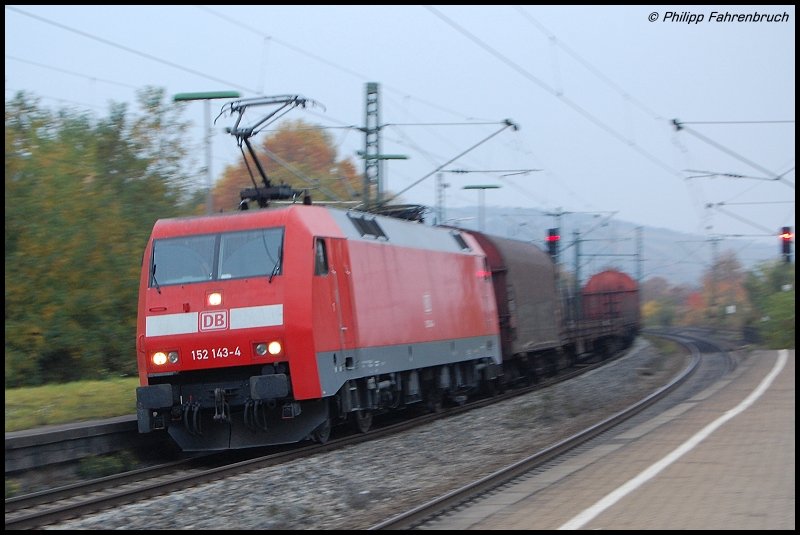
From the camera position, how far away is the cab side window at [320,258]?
13.7m

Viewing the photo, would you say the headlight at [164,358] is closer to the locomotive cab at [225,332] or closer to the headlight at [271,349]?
the locomotive cab at [225,332]

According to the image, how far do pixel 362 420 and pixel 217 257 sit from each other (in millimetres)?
3774

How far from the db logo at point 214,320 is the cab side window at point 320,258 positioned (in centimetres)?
132

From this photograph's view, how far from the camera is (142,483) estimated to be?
11.9m

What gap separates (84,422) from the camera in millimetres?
14258

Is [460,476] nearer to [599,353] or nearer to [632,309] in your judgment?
[599,353]

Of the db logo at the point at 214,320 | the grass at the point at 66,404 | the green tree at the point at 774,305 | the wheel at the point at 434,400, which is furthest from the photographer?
the green tree at the point at 774,305

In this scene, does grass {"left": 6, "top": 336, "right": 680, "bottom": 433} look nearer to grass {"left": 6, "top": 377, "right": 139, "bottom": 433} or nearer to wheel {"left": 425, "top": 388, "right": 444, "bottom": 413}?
grass {"left": 6, "top": 377, "right": 139, "bottom": 433}

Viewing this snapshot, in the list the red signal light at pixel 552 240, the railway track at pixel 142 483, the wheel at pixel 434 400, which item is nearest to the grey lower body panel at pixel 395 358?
the wheel at pixel 434 400

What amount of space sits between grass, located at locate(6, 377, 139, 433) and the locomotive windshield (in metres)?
2.49

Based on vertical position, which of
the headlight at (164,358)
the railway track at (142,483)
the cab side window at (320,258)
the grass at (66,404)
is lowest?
the railway track at (142,483)

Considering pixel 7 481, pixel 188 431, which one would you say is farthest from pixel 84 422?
pixel 7 481

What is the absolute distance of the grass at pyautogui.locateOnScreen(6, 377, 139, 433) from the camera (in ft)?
46.5

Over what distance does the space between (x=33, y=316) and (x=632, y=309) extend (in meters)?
31.8
